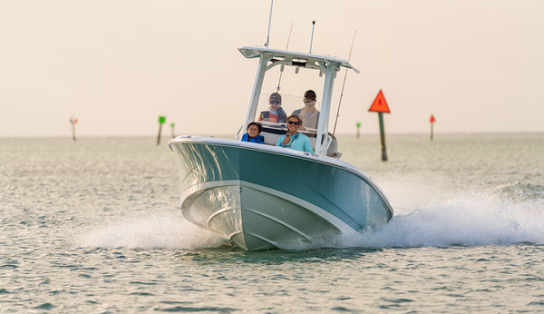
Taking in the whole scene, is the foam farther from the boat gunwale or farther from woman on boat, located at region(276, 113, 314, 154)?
woman on boat, located at region(276, 113, 314, 154)

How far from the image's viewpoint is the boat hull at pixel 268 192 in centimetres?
1124

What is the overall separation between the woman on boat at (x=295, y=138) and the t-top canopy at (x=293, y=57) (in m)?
1.17

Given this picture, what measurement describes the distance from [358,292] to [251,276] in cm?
161

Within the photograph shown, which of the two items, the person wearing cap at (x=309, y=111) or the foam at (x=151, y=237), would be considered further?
the foam at (x=151, y=237)

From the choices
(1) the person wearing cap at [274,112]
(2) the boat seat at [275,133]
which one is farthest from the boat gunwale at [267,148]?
A: (1) the person wearing cap at [274,112]

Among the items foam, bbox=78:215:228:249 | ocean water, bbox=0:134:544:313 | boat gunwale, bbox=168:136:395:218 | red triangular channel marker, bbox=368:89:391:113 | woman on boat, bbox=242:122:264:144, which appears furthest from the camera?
red triangular channel marker, bbox=368:89:391:113

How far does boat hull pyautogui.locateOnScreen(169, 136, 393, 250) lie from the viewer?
11242 mm

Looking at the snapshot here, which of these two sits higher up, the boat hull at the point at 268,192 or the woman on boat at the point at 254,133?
the woman on boat at the point at 254,133

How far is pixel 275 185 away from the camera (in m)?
11.4

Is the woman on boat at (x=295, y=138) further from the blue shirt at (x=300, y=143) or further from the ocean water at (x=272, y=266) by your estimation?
the ocean water at (x=272, y=266)

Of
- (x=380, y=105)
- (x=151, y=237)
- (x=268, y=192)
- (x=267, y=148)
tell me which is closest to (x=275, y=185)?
(x=268, y=192)

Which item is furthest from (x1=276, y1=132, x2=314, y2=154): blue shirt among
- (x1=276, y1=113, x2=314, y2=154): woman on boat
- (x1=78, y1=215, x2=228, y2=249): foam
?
(x1=78, y1=215, x2=228, y2=249): foam

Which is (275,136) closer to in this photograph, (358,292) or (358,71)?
(358,71)

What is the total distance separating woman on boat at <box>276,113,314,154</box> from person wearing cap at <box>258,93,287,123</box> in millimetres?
929
